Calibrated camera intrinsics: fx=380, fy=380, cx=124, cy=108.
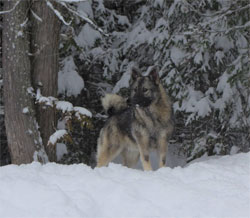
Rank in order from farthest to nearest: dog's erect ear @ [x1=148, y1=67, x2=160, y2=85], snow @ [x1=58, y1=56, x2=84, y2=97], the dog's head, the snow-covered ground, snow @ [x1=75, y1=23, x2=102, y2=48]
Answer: snow @ [x1=75, y1=23, x2=102, y2=48], snow @ [x1=58, y1=56, x2=84, y2=97], dog's erect ear @ [x1=148, y1=67, x2=160, y2=85], the dog's head, the snow-covered ground

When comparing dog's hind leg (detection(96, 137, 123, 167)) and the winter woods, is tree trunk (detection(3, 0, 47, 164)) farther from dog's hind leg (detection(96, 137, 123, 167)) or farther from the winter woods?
dog's hind leg (detection(96, 137, 123, 167))

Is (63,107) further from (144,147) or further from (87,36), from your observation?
(87,36)

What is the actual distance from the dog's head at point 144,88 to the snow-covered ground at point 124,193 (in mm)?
1742

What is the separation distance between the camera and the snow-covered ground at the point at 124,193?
366cm

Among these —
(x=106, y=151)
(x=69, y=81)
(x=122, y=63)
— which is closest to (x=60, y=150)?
(x=69, y=81)

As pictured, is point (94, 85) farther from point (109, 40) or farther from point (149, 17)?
point (149, 17)

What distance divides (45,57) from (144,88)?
180 cm

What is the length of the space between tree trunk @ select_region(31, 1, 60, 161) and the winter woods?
0.06 ft

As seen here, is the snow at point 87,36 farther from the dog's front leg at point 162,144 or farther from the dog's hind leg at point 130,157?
the dog's front leg at point 162,144

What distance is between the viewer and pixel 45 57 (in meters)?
6.57

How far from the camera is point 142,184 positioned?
Result: 4.32m

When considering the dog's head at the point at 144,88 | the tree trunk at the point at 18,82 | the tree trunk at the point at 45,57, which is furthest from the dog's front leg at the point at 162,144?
the tree trunk at the point at 18,82

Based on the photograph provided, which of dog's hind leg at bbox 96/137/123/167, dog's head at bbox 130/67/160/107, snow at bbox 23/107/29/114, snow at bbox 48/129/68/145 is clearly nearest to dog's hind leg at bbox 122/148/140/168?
dog's hind leg at bbox 96/137/123/167

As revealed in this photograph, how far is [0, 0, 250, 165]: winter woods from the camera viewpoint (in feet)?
20.8
